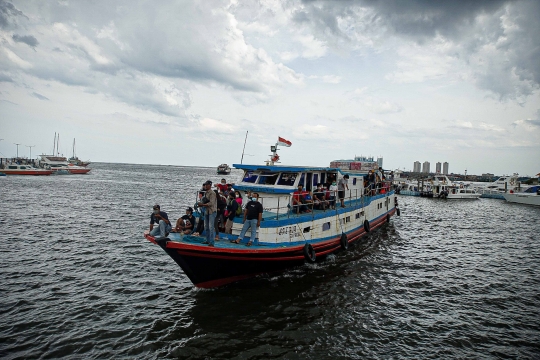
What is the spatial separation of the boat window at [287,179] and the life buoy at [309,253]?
3390mm

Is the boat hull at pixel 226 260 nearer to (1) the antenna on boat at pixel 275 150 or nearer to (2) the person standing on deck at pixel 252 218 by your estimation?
(2) the person standing on deck at pixel 252 218

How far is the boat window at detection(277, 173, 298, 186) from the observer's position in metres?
15.6

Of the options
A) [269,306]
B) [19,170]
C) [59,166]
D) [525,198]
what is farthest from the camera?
[59,166]

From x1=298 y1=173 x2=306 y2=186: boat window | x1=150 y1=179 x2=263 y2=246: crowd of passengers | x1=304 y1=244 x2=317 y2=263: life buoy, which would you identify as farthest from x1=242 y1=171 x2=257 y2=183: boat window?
x1=304 y1=244 x2=317 y2=263: life buoy

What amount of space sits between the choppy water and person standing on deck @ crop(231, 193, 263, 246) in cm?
204

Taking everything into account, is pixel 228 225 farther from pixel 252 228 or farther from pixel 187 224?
pixel 187 224

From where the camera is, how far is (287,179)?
15656 millimetres

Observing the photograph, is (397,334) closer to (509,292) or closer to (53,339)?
(509,292)

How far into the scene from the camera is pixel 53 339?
29.0ft

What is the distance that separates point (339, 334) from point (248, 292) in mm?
3811

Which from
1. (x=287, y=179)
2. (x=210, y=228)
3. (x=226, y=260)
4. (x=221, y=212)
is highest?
(x=287, y=179)

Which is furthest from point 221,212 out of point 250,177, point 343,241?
point 343,241

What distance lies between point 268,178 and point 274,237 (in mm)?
3772

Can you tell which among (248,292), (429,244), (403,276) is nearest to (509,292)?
(403,276)
